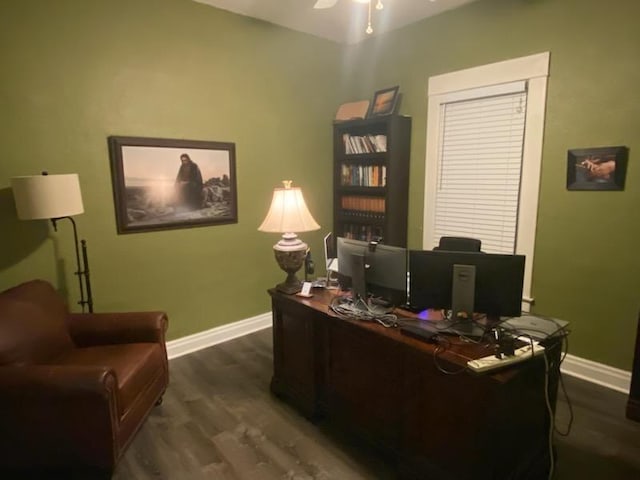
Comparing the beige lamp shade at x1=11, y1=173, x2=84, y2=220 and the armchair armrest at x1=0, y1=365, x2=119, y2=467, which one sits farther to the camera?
the beige lamp shade at x1=11, y1=173, x2=84, y2=220

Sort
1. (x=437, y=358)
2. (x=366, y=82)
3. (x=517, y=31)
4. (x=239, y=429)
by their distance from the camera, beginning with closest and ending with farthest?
(x=437, y=358)
(x=239, y=429)
(x=517, y=31)
(x=366, y=82)

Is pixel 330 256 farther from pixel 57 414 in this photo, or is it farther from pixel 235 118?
pixel 57 414

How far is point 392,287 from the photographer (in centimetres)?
216

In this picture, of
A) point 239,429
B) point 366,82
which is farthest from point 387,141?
point 239,429

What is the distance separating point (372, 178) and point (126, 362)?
275cm

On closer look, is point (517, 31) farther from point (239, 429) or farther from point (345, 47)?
point (239, 429)

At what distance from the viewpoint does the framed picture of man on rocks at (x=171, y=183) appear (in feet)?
9.72

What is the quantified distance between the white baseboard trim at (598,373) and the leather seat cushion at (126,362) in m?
3.01

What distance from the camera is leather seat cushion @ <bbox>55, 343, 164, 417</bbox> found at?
205 centimetres

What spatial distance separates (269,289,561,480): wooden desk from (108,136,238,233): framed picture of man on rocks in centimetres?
138

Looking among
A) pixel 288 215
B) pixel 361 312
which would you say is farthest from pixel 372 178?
pixel 361 312

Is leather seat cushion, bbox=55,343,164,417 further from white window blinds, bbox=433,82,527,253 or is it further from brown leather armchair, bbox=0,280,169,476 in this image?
white window blinds, bbox=433,82,527,253

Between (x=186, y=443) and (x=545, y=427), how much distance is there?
6.48 feet

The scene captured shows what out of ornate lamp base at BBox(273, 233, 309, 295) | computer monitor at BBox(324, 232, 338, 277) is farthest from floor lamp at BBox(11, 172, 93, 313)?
computer monitor at BBox(324, 232, 338, 277)
